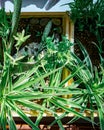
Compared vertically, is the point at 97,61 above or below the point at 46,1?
below

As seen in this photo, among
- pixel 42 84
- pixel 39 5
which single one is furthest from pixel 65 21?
pixel 42 84

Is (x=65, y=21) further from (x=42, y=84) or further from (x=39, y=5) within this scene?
(x=42, y=84)

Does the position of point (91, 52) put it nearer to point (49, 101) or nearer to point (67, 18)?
point (67, 18)

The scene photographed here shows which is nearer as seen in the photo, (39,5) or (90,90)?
(90,90)

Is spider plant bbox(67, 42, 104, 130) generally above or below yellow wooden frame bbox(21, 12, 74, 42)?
below

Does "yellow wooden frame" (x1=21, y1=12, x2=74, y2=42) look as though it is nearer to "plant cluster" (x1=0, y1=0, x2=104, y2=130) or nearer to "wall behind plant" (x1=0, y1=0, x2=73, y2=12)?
"wall behind plant" (x1=0, y1=0, x2=73, y2=12)

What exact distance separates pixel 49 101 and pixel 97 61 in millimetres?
862

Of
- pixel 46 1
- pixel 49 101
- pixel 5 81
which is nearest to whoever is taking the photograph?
pixel 5 81

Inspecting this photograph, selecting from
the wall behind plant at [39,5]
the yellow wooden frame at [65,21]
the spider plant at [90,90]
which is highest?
the wall behind plant at [39,5]

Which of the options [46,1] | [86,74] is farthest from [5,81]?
[46,1]

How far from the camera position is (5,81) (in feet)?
8.82

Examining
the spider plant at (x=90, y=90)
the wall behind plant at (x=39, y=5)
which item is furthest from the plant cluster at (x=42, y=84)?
the wall behind plant at (x=39, y=5)

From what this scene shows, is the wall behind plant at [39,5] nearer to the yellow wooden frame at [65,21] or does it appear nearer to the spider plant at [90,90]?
the yellow wooden frame at [65,21]

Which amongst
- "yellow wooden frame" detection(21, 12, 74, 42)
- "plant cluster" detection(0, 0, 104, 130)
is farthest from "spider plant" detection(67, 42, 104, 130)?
"yellow wooden frame" detection(21, 12, 74, 42)
